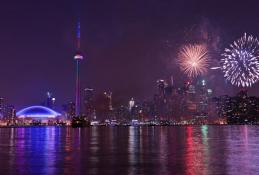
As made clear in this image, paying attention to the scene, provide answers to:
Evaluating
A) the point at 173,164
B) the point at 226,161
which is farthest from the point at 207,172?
the point at 226,161

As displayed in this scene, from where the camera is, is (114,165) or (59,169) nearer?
(59,169)

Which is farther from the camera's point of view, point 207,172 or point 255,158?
point 255,158

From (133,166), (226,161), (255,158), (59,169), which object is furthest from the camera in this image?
(255,158)

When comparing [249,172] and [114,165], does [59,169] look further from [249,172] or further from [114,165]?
[249,172]

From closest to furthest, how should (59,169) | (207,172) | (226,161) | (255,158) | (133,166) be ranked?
(207,172) → (59,169) → (133,166) → (226,161) → (255,158)

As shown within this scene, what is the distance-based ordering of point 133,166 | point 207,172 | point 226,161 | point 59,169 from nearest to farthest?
point 207,172 < point 59,169 < point 133,166 < point 226,161

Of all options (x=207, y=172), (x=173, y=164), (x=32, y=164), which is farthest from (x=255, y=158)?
(x=32, y=164)

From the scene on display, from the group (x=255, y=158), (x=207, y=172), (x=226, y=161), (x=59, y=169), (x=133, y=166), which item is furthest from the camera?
(x=255, y=158)

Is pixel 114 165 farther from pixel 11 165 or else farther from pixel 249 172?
pixel 249 172
